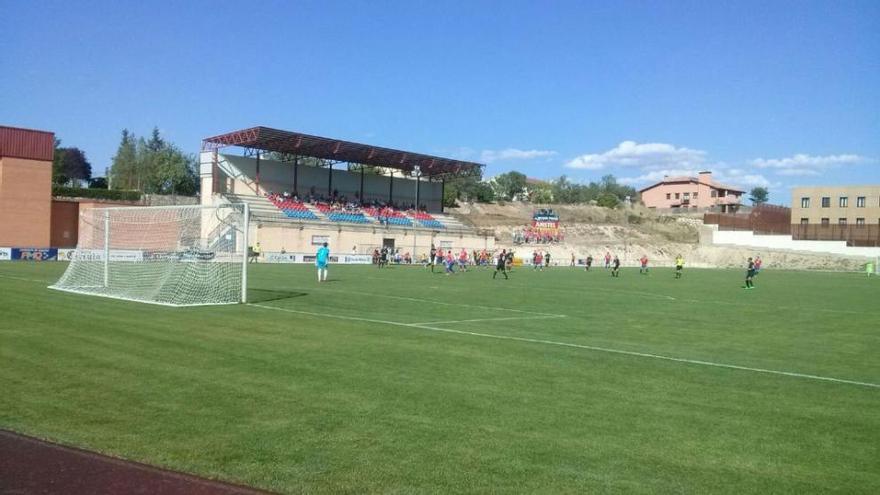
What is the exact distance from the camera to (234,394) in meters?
7.41

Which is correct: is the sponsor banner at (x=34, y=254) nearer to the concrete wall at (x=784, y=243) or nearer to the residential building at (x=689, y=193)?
the concrete wall at (x=784, y=243)

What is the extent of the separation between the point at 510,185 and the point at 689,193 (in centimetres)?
3541

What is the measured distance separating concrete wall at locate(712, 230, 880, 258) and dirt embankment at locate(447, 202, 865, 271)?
150cm

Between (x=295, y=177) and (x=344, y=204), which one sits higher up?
(x=295, y=177)

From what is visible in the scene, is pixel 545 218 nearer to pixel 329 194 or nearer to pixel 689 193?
pixel 329 194

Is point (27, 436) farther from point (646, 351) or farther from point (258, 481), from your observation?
point (646, 351)

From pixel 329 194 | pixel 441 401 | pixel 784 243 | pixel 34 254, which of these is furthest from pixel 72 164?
pixel 441 401

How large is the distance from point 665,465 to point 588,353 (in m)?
5.99

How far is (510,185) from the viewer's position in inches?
5354

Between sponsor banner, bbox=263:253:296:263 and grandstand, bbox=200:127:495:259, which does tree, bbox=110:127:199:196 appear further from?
sponsor banner, bbox=263:253:296:263

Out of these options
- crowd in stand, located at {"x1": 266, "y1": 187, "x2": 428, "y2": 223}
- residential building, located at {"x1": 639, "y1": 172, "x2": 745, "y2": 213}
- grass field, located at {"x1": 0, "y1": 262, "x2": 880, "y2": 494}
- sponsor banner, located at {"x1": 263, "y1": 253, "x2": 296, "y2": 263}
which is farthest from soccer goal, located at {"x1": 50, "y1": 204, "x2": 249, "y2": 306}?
residential building, located at {"x1": 639, "y1": 172, "x2": 745, "y2": 213}

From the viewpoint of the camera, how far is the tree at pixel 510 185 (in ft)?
445

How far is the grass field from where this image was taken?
5277 millimetres

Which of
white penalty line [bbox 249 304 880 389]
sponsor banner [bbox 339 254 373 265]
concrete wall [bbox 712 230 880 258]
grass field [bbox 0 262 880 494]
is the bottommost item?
sponsor banner [bbox 339 254 373 265]
